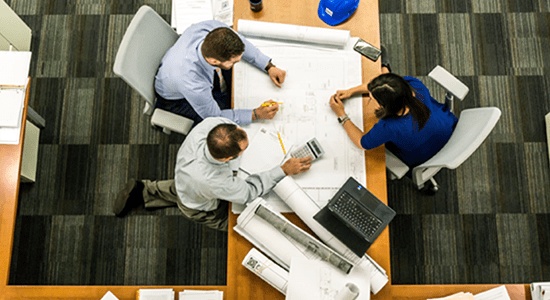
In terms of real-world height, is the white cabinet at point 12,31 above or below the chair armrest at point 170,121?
above

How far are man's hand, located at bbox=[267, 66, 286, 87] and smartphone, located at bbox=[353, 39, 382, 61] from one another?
0.35 metres

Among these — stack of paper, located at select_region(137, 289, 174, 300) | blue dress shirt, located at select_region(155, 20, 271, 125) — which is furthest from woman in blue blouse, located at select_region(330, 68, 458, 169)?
stack of paper, located at select_region(137, 289, 174, 300)

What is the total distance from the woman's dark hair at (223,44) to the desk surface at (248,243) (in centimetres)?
27

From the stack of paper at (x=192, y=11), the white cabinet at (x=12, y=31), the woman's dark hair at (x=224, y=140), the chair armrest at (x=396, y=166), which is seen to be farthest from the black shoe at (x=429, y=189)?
the white cabinet at (x=12, y=31)

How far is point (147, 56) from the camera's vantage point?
2.09 metres

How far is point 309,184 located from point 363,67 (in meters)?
0.59

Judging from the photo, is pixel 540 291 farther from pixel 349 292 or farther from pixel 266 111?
pixel 266 111

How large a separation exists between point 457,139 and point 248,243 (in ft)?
3.21

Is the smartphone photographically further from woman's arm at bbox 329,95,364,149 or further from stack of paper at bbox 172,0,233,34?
stack of paper at bbox 172,0,233,34

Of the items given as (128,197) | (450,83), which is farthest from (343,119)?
(128,197)

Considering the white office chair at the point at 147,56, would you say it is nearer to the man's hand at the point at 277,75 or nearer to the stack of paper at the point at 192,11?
the stack of paper at the point at 192,11

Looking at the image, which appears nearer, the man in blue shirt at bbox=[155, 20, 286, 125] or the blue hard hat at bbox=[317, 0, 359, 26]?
the man in blue shirt at bbox=[155, 20, 286, 125]

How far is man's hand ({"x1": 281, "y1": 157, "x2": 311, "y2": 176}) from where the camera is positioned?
191cm

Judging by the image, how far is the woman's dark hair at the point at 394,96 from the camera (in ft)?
6.03
